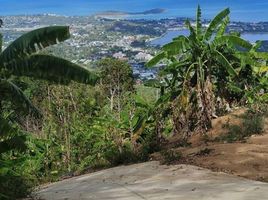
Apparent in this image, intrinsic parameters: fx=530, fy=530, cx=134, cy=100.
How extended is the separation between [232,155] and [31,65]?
17.0 ft

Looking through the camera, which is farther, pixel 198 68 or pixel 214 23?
pixel 214 23

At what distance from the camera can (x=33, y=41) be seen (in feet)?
29.7

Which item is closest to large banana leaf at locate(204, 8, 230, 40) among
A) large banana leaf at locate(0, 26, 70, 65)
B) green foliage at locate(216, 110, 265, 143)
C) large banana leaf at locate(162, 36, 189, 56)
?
large banana leaf at locate(162, 36, 189, 56)

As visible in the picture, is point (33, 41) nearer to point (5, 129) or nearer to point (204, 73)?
A: point (5, 129)

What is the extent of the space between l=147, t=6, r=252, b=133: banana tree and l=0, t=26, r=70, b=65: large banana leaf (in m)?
6.39

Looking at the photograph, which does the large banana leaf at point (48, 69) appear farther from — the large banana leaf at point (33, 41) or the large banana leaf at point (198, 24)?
the large banana leaf at point (198, 24)

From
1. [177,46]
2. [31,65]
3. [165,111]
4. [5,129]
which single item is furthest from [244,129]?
[5,129]

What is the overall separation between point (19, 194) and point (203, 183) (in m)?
3.71

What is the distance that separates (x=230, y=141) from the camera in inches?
536

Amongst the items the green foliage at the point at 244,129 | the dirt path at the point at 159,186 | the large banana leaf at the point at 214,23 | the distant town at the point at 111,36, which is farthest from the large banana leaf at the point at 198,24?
the distant town at the point at 111,36

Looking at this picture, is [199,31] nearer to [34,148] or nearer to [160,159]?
[160,159]

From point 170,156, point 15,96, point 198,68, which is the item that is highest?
point 15,96

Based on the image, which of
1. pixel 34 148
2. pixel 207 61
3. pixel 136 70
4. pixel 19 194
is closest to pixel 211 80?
pixel 207 61

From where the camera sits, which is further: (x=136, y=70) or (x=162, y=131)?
(x=136, y=70)
